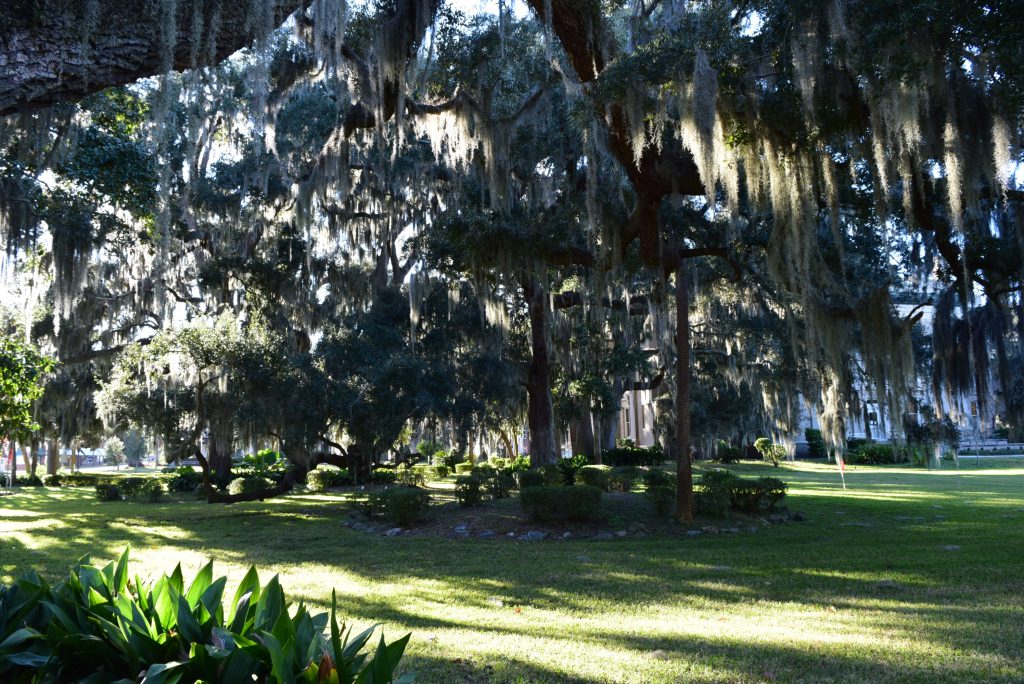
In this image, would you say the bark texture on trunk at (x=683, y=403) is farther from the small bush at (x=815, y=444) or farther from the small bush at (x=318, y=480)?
the small bush at (x=815, y=444)

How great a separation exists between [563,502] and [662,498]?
1.80m

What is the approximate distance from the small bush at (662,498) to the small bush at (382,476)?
10.6 meters

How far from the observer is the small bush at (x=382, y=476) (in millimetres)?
21045

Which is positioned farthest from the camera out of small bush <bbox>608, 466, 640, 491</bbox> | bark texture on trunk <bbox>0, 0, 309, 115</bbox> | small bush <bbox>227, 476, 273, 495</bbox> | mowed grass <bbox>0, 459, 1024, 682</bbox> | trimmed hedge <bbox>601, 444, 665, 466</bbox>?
trimmed hedge <bbox>601, 444, 665, 466</bbox>

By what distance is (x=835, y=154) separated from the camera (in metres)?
9.19

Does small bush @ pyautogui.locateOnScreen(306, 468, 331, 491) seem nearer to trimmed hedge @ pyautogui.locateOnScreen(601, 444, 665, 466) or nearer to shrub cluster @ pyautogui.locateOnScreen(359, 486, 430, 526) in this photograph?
trimmed hedge @ pyautogui.locateOnScreen(601, 444, 665, 466)

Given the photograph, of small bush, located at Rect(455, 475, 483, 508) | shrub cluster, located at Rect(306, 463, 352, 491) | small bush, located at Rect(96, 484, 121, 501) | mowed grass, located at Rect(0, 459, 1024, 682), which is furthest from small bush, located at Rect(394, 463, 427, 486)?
small bush, located at Rect(96, 484, 121, 501)

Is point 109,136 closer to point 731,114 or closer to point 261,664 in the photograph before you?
point 731,114

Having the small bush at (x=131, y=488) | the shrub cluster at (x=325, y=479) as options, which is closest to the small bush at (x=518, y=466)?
the shrub cluster at (x=325, y=479)

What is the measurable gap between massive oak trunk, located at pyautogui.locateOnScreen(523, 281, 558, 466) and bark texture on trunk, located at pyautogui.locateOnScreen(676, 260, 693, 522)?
4996mm

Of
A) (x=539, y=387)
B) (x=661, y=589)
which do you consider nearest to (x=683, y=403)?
(x=661, y=589)

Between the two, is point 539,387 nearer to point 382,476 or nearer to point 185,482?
point 382,476

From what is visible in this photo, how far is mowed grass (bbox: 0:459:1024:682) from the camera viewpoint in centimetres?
437

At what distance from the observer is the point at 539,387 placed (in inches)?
661
